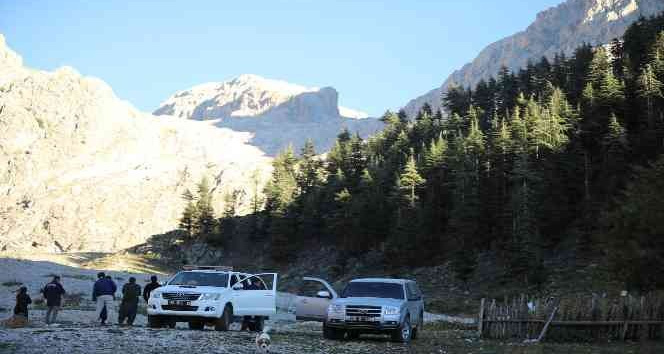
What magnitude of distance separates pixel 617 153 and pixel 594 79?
2027 cm

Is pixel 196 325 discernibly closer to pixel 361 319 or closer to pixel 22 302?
pixel 22 302

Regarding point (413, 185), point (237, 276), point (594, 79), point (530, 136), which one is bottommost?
point (237, 276)

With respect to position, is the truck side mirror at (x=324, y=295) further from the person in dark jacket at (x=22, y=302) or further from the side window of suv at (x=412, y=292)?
the person in dark jacket at (x=22, y=302)

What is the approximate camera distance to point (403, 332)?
20.5m

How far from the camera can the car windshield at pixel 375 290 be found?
21.6 metres

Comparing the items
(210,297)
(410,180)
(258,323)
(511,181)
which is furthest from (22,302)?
(410,180)

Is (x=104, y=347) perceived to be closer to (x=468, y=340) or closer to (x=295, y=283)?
(x=468, y=340)

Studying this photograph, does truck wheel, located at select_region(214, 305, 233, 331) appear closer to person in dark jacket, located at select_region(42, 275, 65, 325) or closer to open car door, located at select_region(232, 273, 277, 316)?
open car door, located at select_region(232, 273, 277, 316)

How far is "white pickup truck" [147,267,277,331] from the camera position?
21.0m

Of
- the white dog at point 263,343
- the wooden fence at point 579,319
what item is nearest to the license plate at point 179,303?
the white dog at point 263,343

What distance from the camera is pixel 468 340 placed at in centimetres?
2189

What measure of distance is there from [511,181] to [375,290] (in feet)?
185

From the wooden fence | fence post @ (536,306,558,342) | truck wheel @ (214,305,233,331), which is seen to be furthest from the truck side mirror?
fence post @ (536,306,558,342)

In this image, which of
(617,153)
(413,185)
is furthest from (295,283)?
(617,153)
